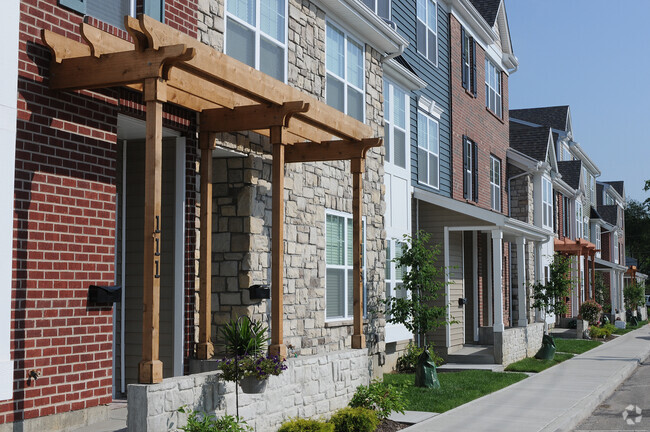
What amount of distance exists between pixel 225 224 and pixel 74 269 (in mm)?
2929

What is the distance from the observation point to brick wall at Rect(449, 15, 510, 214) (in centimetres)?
2208

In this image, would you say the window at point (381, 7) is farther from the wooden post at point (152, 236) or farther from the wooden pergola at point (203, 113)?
the wooden post at point (152, 236)

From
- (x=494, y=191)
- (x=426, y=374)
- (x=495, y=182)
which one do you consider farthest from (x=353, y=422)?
(x=495, y=182)

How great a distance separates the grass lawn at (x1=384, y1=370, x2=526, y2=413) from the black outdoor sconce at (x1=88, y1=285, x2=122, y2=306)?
509 centimetres

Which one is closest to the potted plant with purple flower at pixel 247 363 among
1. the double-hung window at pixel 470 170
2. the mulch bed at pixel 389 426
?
the mulch bed at pixel 389 426

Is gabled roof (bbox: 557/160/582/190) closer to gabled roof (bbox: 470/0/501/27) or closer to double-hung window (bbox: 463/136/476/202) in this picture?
gabled roof (bbox: 470/0/501/27)

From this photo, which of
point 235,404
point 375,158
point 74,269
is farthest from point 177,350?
point 375,158

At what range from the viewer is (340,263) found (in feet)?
43.9

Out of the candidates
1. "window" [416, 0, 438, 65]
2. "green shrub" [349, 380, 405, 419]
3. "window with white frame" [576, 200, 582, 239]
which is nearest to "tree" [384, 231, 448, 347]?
"green shrub" [349, 380, 405, 419]

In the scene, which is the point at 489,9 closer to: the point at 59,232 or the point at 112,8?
the point at 112,8

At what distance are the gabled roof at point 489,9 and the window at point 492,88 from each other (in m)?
1.50

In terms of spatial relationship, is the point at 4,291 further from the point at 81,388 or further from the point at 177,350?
the point at 177,350

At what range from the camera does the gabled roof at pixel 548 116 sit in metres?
40.9

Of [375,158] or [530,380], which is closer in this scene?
[375,158]
